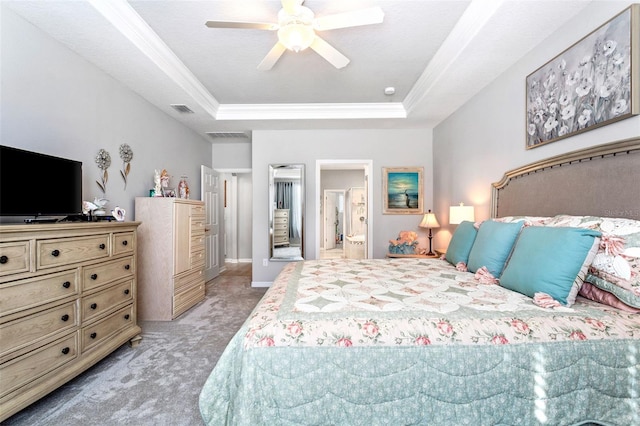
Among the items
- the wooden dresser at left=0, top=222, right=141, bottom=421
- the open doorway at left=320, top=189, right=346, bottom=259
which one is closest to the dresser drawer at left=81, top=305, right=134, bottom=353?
the wooden dresser at left=0, top=222, right=141, bottom=421

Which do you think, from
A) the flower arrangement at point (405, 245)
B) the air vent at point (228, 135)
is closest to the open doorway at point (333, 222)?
the air vent at point (228, 135)

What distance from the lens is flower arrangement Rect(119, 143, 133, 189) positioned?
2.93 metres

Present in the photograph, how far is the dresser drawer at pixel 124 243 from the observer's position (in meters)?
2.15

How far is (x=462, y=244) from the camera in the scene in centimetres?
231

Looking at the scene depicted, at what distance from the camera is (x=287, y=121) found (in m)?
4.04

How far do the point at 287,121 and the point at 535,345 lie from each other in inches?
147

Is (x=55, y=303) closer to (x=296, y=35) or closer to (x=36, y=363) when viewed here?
(x=36, y=363)

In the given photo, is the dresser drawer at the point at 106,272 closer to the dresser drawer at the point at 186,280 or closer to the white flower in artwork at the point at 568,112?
the dresser drawer at the point at 186,280

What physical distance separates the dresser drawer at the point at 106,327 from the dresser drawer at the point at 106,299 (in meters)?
0.07

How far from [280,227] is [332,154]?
57.8 inches

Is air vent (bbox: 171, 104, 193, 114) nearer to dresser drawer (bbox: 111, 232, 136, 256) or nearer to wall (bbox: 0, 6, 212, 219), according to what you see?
wall (bbox: 0, 6, 212, 219)

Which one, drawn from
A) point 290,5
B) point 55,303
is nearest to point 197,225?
point 55,303

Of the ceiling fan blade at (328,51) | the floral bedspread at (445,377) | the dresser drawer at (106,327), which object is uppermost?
the ceiling fan blade at (328,51)

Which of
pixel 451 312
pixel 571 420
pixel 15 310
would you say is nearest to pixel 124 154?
pixel 15 310
